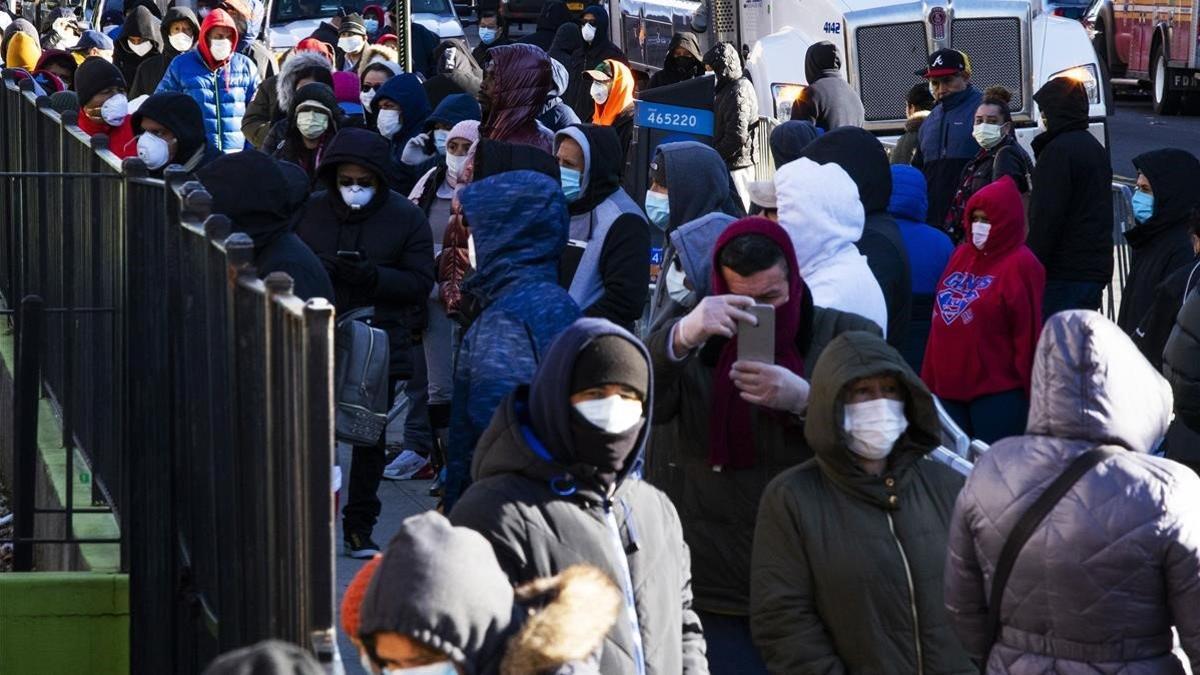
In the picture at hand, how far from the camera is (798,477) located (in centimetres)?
500

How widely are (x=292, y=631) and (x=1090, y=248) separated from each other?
22.3ft

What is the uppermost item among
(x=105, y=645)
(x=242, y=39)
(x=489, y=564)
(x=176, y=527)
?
(x=242, y=39)

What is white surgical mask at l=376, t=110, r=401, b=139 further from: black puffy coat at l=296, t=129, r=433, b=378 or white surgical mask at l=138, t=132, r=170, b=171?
black puffy coat at l=296, t=129, r=433, b=378

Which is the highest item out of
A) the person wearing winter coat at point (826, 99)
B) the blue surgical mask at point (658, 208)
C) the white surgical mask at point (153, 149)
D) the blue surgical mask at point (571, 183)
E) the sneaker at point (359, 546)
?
the person wearing winter coat at point (826, 99)

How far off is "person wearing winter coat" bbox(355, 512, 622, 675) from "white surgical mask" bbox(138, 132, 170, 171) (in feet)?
20.1

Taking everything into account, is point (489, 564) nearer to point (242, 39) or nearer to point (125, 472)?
point (125, 472)

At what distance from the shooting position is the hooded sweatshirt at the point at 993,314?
8.06m

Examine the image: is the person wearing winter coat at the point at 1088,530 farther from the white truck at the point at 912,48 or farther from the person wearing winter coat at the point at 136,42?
the person wearing winter coat at the point at 136,42

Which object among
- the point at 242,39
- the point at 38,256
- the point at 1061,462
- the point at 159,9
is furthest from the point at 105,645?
the point at 159,9

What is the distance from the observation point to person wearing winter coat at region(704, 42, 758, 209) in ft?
45.3

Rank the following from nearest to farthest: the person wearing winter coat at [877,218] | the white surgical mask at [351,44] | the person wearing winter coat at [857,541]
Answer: the person wearing winter coat at [857,541]
the person wearing winter coat at [877,218]
the white surgical mask at [351,44]

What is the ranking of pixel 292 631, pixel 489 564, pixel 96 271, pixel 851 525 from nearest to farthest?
1. pixel 489 564
2. pixel 292 631
3. pixel 851 525
4. pixel 96 271

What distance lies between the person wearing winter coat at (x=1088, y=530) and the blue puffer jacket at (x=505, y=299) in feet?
5.38

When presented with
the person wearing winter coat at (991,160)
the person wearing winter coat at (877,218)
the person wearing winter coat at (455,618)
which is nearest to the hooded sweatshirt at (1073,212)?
the person wearing winter coat at (991,160)
